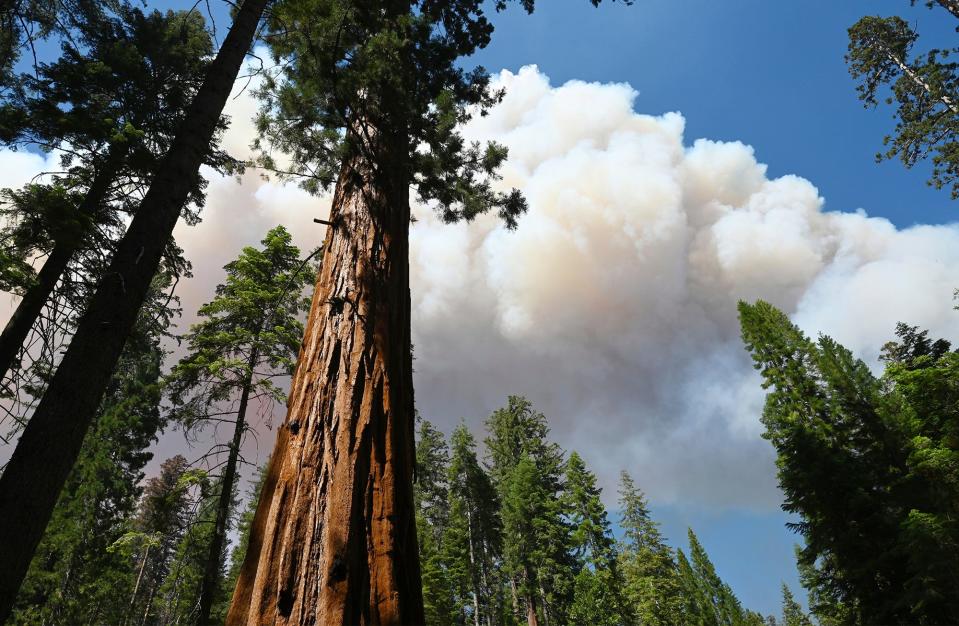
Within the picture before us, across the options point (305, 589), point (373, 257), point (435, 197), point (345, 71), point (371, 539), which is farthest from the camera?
point (435, 197)

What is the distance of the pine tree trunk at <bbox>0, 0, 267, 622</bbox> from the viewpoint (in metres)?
3.41

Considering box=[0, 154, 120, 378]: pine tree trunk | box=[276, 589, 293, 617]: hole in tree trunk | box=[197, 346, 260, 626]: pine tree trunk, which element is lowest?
box=[276, 589, 293, 617]: hole in tree trunk

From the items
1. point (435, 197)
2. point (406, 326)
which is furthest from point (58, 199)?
point (406, 326)

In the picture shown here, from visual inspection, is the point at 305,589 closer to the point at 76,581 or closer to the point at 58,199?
the point at 58,199

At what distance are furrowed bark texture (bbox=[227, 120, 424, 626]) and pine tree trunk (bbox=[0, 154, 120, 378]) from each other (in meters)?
8.05

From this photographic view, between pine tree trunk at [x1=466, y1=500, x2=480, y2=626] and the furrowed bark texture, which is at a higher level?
pine tree trunk at [x1=466, y1=500, x2=480, y2=626]

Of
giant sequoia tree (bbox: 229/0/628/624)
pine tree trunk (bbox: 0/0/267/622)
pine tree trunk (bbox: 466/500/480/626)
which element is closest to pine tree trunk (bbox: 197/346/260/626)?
pine tree trunk (bbox: 0/0/267/622)

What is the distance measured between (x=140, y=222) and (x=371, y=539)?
410 cm

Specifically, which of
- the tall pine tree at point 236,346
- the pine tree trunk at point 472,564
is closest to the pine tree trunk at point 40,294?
the tall pine tree at point 236,346

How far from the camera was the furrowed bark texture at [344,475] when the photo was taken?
6.56ft

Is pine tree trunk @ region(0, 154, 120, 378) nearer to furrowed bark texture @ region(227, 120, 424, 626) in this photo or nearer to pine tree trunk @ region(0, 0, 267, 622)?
pine tree trunk @ region(0, 0, 267, 622)

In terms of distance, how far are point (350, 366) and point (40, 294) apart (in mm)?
10746

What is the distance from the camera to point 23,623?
1655 cm

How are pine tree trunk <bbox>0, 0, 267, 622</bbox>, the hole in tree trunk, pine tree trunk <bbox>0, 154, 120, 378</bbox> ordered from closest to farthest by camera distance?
the hole in tree trunk → pine tree trunk <bbox>0, 0, 267, 622</bbox> → pine tree trunk <bbox>0, 154, 120, 378</bbox>
